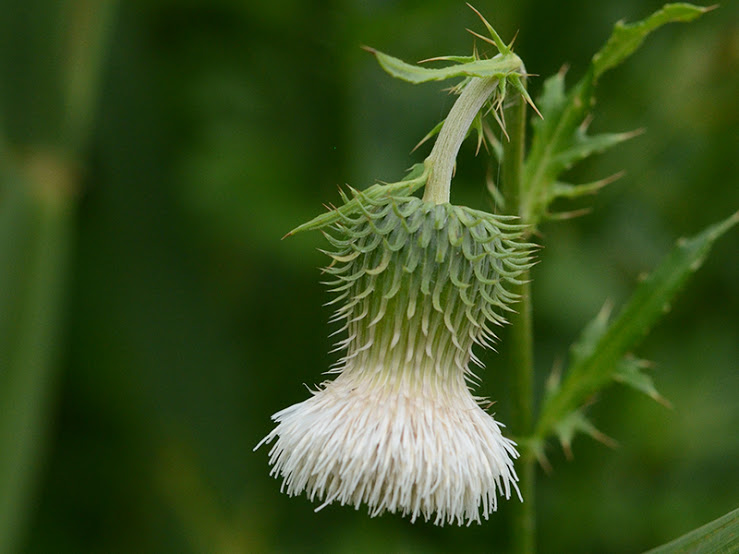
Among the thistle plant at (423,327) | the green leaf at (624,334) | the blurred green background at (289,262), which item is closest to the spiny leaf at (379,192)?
the thistle plant at (423,327)

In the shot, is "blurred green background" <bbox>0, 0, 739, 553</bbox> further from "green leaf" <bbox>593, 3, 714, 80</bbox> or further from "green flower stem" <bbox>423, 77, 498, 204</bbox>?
"green flower stem" <bbox>423, 77, 498, 204</bbox>

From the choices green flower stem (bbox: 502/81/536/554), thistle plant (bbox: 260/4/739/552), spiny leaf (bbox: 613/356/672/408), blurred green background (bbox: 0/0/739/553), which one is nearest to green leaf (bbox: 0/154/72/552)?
blurred green background (bbox: 0/0/739/553)

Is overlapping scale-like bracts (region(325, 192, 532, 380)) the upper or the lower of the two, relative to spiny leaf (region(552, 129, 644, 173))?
lower

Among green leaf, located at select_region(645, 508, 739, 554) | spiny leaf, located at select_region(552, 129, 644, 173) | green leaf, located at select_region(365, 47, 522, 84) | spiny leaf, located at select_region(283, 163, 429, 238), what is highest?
green leaf, located at select_region(365, 47, 522, 84)

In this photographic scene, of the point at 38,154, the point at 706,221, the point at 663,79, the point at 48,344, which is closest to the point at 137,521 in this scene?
the point at 48,344

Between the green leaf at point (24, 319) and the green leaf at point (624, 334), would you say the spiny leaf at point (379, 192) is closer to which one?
the green leaf at point (624, 334)

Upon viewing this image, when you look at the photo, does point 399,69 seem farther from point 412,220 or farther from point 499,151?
point 499,151

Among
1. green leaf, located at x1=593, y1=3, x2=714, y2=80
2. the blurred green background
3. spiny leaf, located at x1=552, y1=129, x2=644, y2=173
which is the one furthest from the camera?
the blurred green background

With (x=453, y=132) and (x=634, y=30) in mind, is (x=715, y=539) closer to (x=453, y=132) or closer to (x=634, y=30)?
(x=453, y=132)
